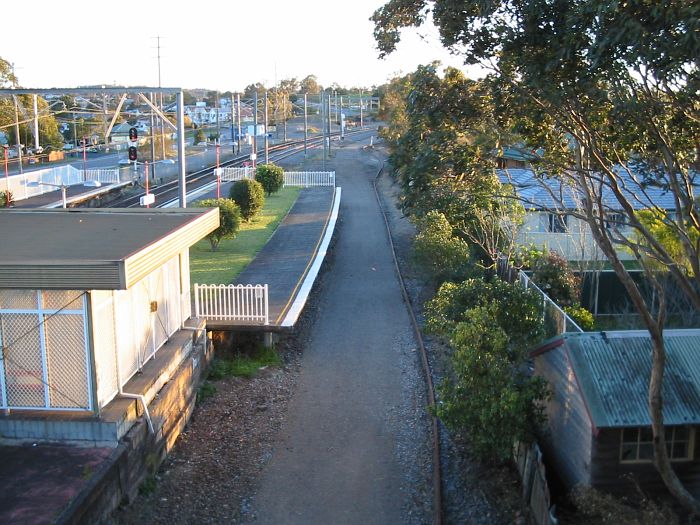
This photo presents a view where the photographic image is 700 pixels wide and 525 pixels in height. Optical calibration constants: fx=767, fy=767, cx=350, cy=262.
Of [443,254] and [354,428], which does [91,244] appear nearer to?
[354,428]

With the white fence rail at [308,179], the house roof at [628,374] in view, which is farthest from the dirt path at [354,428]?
the white fence rail at [308,179]

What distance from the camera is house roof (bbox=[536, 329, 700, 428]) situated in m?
9.17

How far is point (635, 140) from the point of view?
924 cm

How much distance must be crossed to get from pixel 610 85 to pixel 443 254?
11735mm

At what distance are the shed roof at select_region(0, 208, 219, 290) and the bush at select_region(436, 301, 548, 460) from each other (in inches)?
173

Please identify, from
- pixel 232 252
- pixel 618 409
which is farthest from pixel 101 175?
pixel 618 409

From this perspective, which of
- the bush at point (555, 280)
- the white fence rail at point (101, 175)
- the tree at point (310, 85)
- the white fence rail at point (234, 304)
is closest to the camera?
the white fence rail at point (234, 304)

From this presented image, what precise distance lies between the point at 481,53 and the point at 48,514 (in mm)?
7208

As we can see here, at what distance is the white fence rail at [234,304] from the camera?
15.8 meters

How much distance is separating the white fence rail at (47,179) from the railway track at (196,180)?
2.42 metres

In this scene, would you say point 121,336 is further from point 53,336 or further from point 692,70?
point 692,70

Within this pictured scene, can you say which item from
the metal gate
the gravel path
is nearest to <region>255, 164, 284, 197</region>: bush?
the gravel path

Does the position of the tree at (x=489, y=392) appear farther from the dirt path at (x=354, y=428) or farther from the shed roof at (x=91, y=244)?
the shed roof at (x=91, y=244)

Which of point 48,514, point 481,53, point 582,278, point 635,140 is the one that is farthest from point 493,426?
point 582,278
